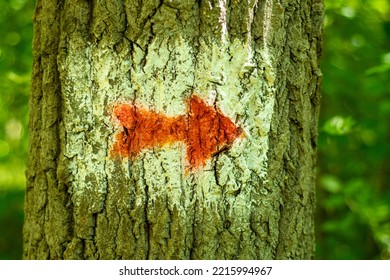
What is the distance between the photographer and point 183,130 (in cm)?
165

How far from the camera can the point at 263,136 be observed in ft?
5.63

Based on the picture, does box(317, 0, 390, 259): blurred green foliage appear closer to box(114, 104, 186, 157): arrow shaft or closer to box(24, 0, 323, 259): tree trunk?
box(24, 0, 323, 259): tree trunk

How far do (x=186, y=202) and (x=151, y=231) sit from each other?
0.14 m

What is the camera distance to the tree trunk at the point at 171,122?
64.2 inches

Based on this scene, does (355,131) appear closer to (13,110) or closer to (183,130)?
(183,130)

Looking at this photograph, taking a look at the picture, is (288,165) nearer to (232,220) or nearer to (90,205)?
(232,220)

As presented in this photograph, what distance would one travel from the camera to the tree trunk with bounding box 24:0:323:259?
1.63 m

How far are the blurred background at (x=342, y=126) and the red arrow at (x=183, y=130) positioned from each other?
3.63ft

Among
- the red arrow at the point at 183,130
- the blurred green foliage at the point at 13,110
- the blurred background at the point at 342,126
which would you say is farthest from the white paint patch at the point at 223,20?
the blurred green foliage at the point at 13,110

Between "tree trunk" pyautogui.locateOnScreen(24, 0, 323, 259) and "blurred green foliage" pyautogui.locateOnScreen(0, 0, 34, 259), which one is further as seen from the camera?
"blurred green foliage" pyautogui.locateOnScreen(0, 0, 34, 259)

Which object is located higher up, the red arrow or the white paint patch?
the white paint patch

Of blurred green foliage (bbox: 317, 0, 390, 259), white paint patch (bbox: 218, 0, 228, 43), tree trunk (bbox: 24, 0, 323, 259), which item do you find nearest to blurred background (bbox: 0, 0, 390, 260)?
blurred green foliage (bbox: 317, 0, 390, 259)

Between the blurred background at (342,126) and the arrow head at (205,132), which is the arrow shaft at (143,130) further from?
the blurred background at (342,126)
